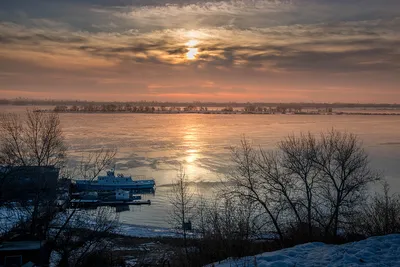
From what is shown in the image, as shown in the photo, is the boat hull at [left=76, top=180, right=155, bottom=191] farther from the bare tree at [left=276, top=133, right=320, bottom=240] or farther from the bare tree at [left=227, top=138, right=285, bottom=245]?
the bare tree at [left=276, top=133, right=320, bottom=240]

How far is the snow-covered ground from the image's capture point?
22.3 ft

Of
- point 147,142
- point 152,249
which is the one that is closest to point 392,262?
point 152,249

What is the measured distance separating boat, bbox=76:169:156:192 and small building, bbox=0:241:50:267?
16142 mm

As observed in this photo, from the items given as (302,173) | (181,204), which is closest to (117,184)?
(181,204)

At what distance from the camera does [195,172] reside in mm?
29969

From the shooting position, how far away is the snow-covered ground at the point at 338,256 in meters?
6.79

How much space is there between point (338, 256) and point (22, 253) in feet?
25.7

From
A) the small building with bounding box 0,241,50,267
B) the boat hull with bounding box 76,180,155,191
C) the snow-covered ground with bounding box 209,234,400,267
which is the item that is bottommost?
the boat hull with bounding box 76,180,155,191

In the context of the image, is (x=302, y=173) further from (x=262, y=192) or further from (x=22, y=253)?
(x=22, y=253)

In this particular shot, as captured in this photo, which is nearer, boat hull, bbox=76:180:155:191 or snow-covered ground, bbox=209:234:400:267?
snow-covered ground, bbox=209:234:400:267

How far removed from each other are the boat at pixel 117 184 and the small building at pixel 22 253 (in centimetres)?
1614

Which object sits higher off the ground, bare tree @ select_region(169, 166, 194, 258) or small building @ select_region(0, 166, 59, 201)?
small building @ select_region(0, 166, 59, 201)

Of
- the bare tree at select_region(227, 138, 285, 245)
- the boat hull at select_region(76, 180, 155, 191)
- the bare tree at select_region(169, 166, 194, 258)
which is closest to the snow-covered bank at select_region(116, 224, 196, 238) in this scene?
the bare tree at select_region(169, 166, 194, 258)

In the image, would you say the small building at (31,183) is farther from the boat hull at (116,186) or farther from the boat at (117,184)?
the boat at (117,184)
